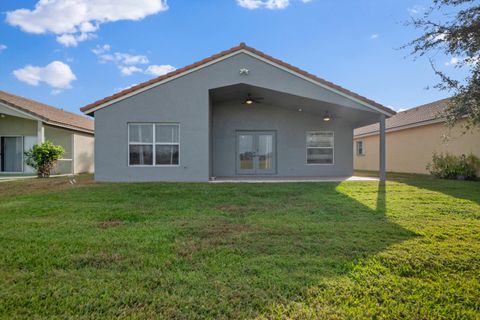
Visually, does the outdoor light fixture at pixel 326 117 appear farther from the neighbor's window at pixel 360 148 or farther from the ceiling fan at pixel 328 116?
the neighbor's window at pixel 360 148

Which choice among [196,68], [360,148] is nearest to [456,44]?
[196,68]

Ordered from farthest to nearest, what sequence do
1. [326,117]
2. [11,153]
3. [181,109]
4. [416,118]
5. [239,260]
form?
[416,118] < [11,153] < [326,117] < [181,109] < [239,260]

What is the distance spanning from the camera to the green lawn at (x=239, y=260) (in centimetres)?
270

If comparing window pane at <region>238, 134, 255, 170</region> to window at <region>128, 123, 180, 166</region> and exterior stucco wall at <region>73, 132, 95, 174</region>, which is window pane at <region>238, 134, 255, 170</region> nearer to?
window at <region>128, 123, 180, 166</region>

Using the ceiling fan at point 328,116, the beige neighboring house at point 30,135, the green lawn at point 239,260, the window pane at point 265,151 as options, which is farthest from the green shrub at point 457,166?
the beige neighboring house at point 30,135

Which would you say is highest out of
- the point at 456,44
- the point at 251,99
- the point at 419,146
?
the point at 251,99

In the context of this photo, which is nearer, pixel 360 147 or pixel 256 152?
pixel 256 152

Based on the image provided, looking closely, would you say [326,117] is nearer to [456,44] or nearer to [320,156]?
[320,156]

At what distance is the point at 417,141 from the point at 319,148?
7322 millimetres

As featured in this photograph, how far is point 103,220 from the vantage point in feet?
19.1

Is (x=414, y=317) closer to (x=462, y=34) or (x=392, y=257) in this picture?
(x=392, y=257)

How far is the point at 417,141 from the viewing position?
17844 millimetres

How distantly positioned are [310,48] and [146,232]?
13429 mm

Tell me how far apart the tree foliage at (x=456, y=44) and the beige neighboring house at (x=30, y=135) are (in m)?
16.1
